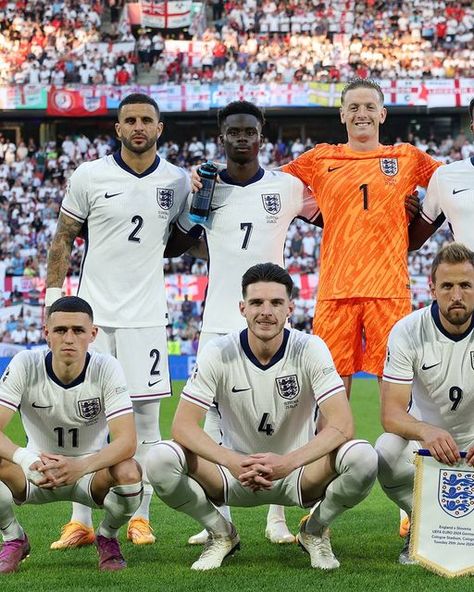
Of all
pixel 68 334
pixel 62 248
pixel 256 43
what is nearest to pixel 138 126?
pixel 62 248

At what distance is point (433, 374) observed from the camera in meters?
4.86


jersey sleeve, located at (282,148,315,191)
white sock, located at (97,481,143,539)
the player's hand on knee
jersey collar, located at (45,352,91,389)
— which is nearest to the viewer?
the player's hand on knee

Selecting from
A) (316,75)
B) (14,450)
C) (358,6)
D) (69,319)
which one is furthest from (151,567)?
(358,6)

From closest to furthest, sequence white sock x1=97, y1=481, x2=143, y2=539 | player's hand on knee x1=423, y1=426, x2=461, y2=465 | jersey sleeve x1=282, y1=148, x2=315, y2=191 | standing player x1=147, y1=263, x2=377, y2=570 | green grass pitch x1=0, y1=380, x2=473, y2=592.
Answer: green grass pitch x1=0, y1=380, x2=473, y2=592 < player's hand on knee x1=423, y1=426, x2=461, y2=465 < standing player x1=147, y1=263, x2=377, y2=570 < white sock x1=97, y1=481, x2=143, y2=539 < jersey sleeve x1=282, y1=148, x2=315, y2=191

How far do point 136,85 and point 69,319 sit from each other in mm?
24578

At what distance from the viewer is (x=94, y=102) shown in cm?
2828

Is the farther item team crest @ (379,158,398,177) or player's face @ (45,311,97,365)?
team crest @ (379,158,398,177)

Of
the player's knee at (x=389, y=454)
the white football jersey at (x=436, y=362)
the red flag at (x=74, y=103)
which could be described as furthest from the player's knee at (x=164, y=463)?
the red flag at (x=74, y=103)

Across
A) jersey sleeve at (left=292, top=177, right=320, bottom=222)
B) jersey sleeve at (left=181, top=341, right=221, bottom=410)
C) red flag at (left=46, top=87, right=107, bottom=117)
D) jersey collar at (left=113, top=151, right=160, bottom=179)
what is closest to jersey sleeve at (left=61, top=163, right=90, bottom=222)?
jersey collar at (left=113, top=151, right=160, bottom=179)

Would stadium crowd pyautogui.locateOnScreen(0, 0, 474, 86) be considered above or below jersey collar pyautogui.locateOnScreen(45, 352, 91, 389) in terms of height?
above

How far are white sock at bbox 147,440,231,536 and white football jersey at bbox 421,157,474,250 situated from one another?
1.93m

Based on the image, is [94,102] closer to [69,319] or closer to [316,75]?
[316,75]

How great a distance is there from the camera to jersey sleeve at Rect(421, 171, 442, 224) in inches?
222

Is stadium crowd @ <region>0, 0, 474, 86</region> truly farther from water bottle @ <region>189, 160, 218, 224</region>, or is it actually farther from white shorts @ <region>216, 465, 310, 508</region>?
white shorts @ <region>216, 465, 310, 508</region>
